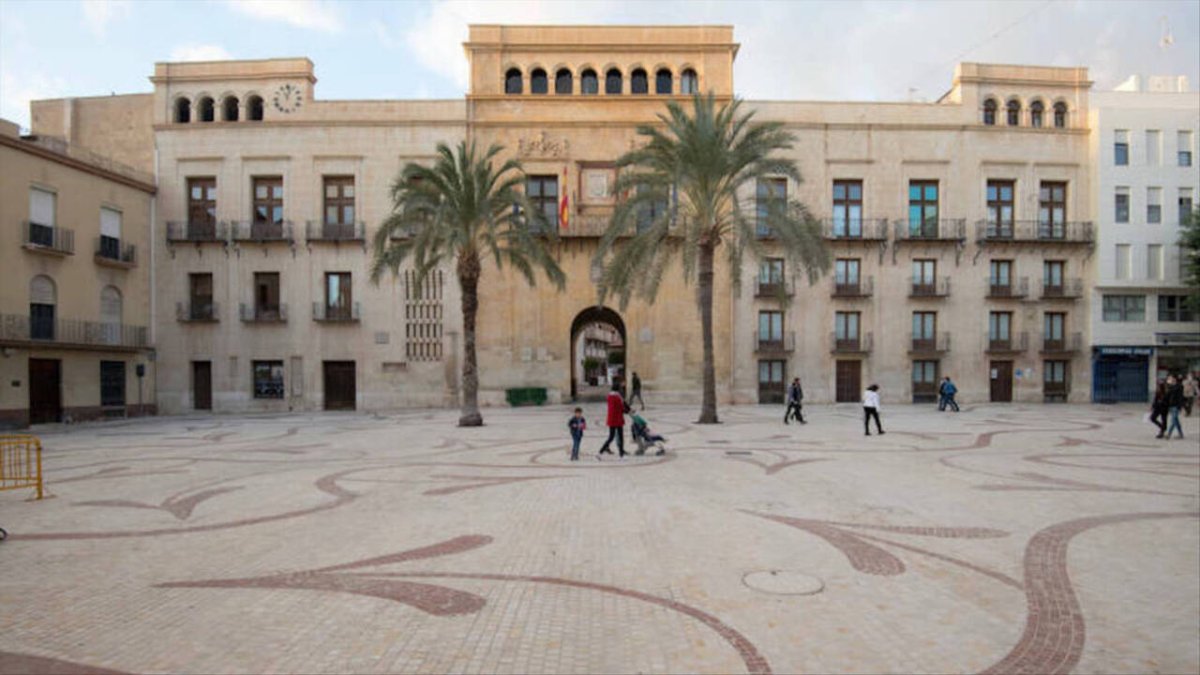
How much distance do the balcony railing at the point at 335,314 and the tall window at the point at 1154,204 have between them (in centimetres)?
4374

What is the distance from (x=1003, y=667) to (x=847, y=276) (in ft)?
111

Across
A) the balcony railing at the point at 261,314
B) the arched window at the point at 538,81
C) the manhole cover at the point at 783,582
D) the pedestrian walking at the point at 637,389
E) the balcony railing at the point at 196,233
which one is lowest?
the pedestrian walking at the point at 637,389

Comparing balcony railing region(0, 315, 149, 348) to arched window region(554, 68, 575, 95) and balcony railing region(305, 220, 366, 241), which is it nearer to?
balcony railing region(305, 220, 366, 241)

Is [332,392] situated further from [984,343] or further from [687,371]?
[984,343]

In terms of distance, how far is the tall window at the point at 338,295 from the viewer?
35.1m

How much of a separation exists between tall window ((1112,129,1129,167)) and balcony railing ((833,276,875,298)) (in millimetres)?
15609

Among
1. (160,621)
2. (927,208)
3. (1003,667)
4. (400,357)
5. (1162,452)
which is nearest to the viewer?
(1003,667)

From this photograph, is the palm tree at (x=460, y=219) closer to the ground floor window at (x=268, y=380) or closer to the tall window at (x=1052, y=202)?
the ground floor window at (x=268, y=380)

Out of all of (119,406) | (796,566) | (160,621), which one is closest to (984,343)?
(796,566)

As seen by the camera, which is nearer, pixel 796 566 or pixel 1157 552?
pixel 796 566

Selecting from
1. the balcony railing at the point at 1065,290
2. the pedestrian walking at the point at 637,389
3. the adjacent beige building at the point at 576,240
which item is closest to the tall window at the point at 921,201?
the adjacent beige building at the point at 576,240

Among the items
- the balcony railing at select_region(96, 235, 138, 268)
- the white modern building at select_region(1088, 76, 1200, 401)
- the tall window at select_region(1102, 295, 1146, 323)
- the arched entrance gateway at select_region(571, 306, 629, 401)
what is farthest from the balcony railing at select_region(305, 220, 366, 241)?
the tall window at select_region(1102, 295, 1146, 323)

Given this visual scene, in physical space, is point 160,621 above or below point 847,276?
below

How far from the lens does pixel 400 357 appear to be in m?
34.9
